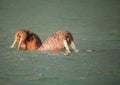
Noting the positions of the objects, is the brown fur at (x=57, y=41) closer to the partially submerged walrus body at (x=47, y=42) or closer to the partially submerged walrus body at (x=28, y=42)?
the partially submerged walrus body at (x=47, y=42)

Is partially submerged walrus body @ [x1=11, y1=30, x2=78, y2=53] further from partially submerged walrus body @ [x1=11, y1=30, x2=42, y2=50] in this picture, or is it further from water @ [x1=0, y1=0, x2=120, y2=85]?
water @ [x1=0, y1=0, x2=120, y2=85]

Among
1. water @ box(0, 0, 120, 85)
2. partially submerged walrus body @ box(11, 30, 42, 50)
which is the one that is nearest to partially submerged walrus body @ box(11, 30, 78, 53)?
partially submerged walrus body @ box(11, 30, 42, 50)

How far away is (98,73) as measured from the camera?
28.1 feet

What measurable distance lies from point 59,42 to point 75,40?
2.08 m

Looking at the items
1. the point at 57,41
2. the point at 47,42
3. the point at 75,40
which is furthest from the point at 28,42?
the point at 75,40

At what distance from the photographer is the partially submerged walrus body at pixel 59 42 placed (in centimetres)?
1073

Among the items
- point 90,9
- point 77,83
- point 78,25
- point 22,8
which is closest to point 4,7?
point 22,8

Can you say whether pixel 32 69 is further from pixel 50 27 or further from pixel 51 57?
pixel 50 27

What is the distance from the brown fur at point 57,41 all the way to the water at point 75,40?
364 mm

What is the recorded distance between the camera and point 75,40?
13.0 metres

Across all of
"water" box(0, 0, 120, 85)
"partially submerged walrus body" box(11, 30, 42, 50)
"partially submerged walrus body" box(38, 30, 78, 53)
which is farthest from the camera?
"partially submerged walrus body" box(11, 30, 42, 50)

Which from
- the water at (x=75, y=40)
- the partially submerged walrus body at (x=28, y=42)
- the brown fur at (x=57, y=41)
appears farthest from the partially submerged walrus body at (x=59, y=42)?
the water at (x=75, y=40)

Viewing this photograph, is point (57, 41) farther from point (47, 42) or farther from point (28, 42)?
point (28, 42)

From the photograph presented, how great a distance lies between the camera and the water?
8.30 m
